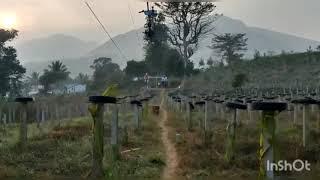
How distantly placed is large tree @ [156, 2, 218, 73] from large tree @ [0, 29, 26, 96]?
21.6 meters

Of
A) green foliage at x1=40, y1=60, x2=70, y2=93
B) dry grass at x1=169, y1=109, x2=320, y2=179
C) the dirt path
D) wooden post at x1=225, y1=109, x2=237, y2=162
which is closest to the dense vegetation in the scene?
green foliage at x1=40, y1=60, x2=70, y2=93

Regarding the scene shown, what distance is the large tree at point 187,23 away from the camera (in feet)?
244

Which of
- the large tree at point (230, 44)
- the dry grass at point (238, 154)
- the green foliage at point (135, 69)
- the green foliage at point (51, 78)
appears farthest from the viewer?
the large tree at point (230, 44)

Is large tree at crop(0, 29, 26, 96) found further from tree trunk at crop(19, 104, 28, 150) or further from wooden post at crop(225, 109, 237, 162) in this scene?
wooden post at crop(225, 109, 237, 162)

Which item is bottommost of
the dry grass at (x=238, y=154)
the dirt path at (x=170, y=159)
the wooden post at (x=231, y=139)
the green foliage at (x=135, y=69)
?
the dirt path at (x=170, y=159)

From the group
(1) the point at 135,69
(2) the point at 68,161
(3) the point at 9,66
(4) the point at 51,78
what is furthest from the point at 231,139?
(4) the point at 51,78

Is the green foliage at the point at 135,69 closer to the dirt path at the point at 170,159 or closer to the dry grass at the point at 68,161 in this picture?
the dirt path at the point at 170,159

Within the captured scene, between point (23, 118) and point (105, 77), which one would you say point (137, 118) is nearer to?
point (23, 118)

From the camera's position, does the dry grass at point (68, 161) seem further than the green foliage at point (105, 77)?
No

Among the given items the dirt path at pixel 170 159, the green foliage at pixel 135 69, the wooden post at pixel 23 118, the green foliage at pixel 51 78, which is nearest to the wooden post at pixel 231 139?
the dirt path at pixel 170 159

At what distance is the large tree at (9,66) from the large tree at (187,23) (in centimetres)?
2162

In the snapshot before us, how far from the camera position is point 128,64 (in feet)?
268

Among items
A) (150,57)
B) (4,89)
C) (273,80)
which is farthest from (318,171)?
(150,57)

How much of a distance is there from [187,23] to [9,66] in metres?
25.5
